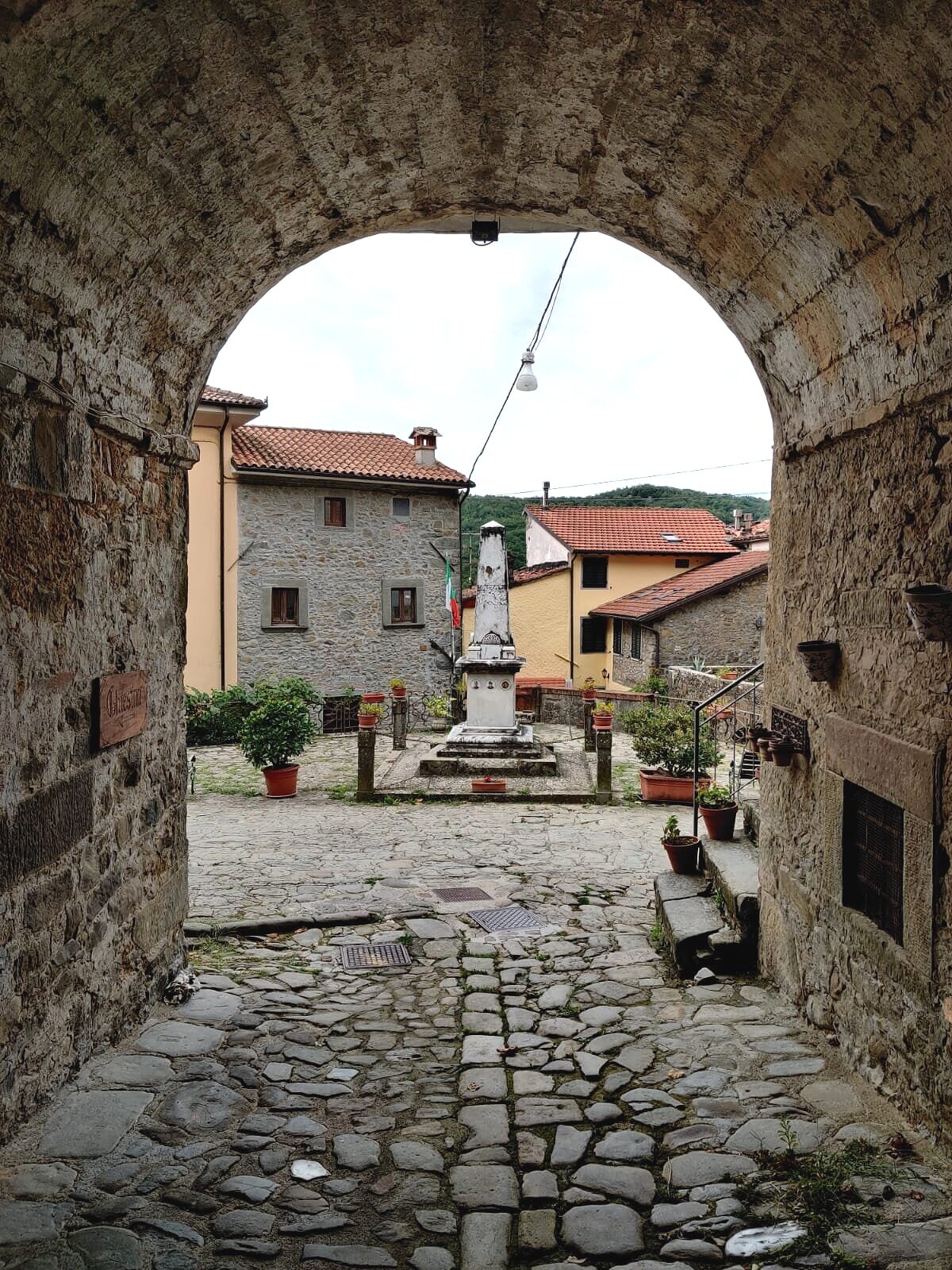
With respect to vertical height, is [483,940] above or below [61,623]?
below

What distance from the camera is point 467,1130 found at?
131 inches

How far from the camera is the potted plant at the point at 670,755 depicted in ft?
36.1

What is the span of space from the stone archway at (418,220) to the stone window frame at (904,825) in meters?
0.02

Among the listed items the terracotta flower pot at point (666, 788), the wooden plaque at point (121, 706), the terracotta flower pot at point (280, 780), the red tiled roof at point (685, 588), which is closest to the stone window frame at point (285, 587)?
the terracotta flower pot at point (280, 780)

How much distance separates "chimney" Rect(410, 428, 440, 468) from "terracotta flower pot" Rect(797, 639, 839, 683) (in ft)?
59.1

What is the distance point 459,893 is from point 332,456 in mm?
15424

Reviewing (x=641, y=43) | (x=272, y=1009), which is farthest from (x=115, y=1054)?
(x=641, y=43)

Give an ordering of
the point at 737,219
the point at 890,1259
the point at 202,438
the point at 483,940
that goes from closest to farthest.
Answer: the point at 890,1259
the point at 737,219
the point at 483,940
the point at 202,438

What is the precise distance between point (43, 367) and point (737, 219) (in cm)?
289

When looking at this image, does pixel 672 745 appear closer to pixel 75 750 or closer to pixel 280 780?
pixel 280 780

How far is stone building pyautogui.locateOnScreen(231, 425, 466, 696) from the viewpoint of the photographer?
1888 cm

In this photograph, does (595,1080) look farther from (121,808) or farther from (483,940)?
(121,808)

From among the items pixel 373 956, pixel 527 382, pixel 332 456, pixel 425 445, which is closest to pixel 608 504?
pixel 425 445

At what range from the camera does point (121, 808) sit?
391cm
